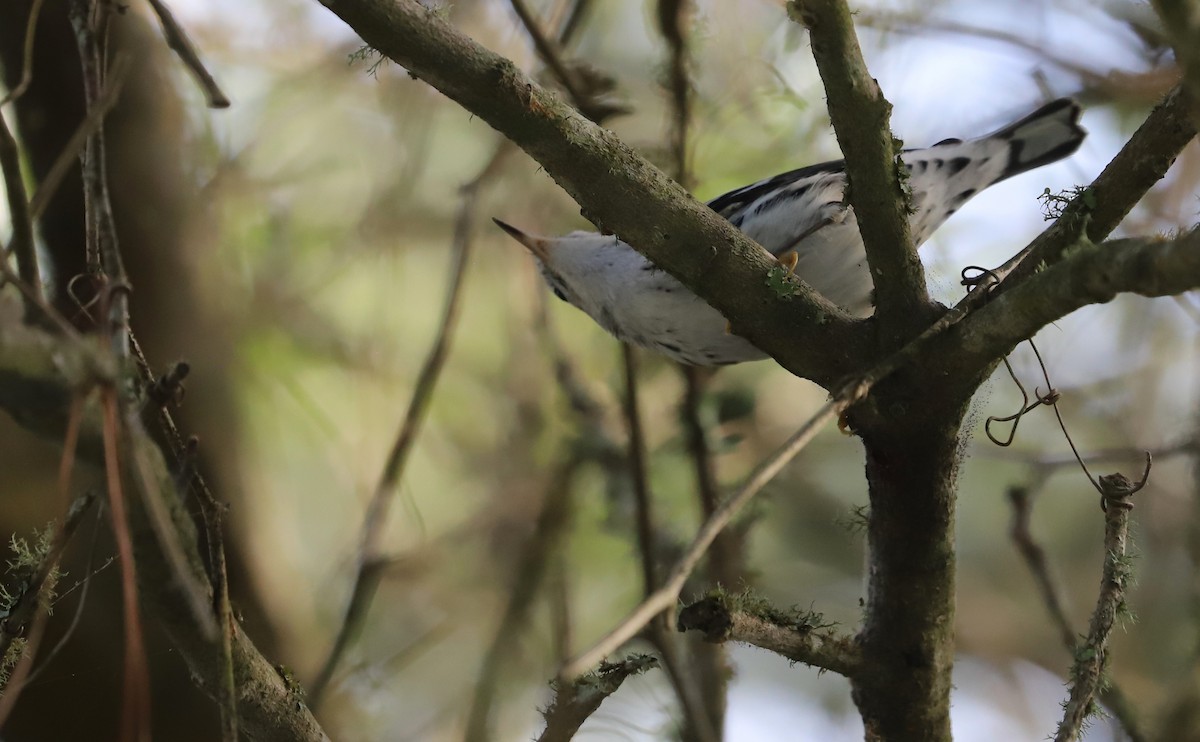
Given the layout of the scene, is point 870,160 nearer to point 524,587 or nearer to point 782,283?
point 782,283

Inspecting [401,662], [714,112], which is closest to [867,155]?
[714,112]

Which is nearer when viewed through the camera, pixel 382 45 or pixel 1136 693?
pixel 382 45

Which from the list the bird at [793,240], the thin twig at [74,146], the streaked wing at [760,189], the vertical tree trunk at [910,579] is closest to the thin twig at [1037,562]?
the vertical tree trunk at [910,579]

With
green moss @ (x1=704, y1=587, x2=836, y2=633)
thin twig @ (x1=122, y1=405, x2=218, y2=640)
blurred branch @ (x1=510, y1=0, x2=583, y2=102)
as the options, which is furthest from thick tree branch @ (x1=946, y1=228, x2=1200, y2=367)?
blurred branch @ (x1=510, y1=0, x2=583, y2=102)

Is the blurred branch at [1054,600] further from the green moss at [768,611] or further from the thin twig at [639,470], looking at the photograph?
the thin twig at [639,470]

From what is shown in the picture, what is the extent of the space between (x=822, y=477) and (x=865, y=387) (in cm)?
241

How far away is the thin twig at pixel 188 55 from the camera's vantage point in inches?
60.2

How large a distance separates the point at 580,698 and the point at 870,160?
3.36 ft

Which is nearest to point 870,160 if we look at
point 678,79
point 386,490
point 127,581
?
point 127,581

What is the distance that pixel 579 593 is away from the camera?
3445 mm

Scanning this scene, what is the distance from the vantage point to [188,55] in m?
1.55

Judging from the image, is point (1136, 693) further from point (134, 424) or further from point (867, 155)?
point (134, 424)

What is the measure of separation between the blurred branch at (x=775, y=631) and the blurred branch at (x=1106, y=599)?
397mm

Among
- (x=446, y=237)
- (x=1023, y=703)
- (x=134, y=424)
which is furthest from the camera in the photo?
(x=446, y=237)
